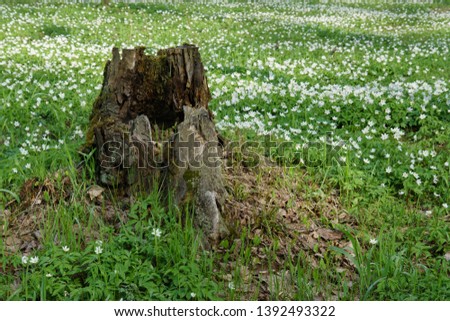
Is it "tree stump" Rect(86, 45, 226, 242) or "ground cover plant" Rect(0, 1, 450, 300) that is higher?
"tree stump" Rect(86, 45, 226, 242)

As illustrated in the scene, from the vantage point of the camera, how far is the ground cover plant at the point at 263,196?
416cm

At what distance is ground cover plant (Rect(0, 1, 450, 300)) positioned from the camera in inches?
164

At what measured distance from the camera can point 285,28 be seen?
649 inches

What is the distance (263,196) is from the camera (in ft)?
17.6

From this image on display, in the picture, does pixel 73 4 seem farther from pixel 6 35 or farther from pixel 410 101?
pixel 410 101

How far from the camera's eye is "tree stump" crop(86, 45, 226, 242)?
188 inches

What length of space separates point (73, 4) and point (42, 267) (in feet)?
55.4

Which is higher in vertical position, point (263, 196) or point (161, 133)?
point (161, 133)

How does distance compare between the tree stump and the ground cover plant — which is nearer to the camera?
the ground cover plant

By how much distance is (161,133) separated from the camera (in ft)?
18.9

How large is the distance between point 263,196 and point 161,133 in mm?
1353

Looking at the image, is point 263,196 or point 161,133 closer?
point 263,196

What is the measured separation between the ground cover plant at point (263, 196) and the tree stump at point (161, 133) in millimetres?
192

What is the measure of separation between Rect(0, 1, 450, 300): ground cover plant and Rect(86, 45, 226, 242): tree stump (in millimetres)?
192
